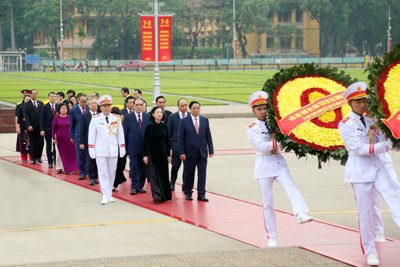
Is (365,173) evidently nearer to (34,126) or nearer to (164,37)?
(34,126)

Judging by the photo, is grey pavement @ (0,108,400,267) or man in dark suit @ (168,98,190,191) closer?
grey pavement @ (0,108,400,267)

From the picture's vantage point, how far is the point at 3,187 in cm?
1858

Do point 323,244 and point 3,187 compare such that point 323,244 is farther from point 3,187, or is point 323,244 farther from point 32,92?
point 32,92

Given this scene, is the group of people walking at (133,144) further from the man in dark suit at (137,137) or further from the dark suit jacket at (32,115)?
the dark suit jacket at (32,115)

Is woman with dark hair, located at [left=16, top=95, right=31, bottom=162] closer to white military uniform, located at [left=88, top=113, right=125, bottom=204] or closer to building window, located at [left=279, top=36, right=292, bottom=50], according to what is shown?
→ white military uniform, located at [left=88, top=113, right=125, bottom=204]

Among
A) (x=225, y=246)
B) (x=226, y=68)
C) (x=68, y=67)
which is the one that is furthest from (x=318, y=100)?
(x=68, y=67)

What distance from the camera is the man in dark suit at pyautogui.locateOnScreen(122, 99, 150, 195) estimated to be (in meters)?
17.9

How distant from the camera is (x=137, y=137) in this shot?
58.6ft

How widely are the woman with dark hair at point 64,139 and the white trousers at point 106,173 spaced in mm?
4505

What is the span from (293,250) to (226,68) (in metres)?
104

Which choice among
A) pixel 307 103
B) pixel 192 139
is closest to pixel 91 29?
pixel 192 139

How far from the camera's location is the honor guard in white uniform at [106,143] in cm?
1642

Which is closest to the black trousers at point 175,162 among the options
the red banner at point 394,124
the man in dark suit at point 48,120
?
the man in dark suit at point 48,120

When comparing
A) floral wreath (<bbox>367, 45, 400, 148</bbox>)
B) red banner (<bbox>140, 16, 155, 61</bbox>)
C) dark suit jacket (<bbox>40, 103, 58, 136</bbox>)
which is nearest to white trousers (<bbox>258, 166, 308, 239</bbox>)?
floral wreath (<bbox>367, 45, 400, 148</bbox>)
